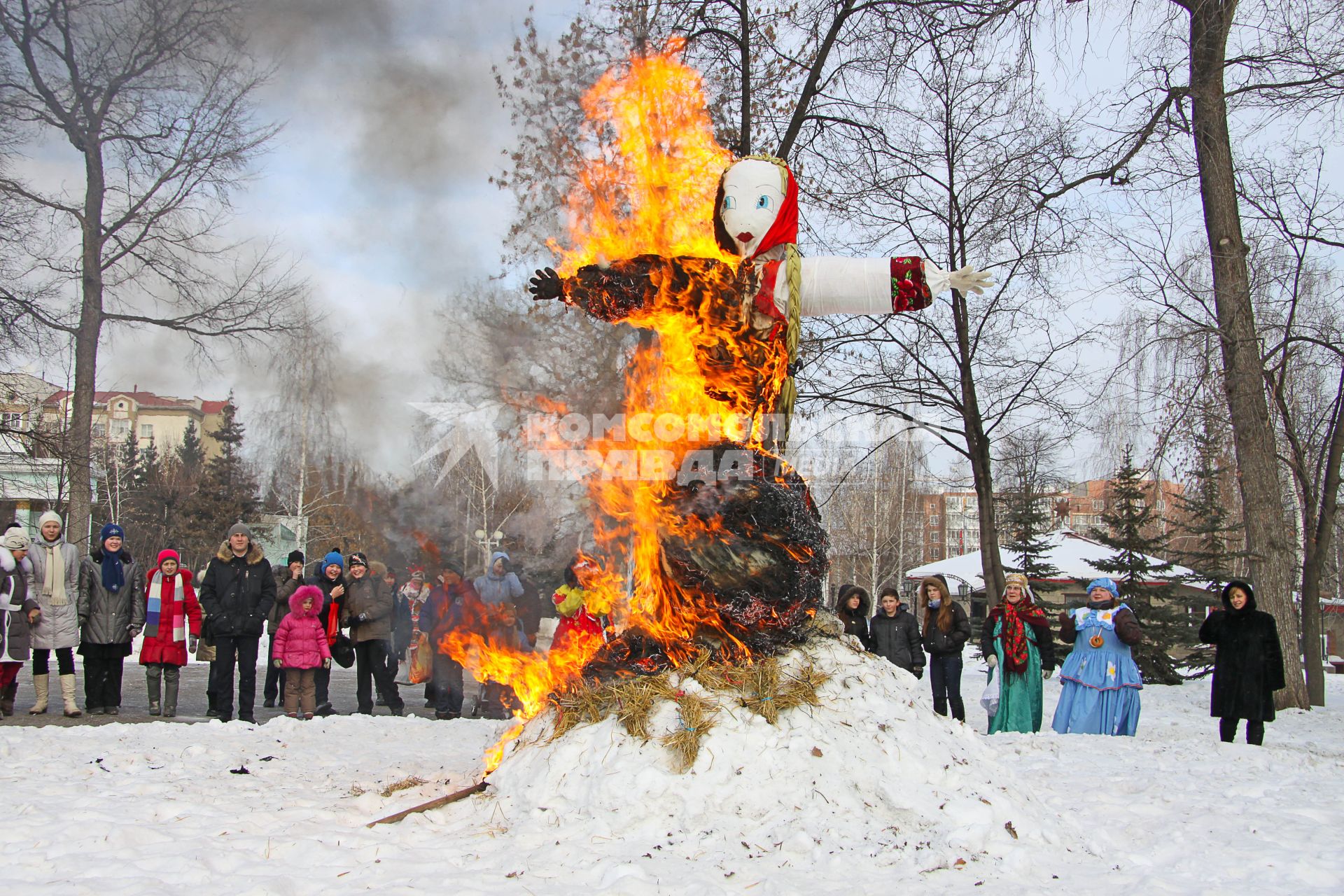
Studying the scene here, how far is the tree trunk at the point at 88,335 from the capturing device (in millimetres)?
13711

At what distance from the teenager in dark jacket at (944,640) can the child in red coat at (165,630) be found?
7485 millimetres

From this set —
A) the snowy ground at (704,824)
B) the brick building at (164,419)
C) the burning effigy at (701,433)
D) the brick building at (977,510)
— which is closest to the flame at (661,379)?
the burning effigy at (701,433)

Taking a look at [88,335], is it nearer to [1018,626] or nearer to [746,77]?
[746,77]

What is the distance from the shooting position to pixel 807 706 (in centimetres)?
475

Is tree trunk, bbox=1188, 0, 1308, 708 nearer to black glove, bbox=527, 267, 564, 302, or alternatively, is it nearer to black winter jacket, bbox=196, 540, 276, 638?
black glove, bbox=527, 267, 564, 302

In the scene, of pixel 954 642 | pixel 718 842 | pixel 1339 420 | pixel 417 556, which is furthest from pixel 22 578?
pixel 1339 420

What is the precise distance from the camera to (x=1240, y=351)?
436 inches

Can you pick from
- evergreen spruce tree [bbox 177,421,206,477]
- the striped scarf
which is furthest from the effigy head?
evergreen spruce tree [bbox 177,421,206,477]

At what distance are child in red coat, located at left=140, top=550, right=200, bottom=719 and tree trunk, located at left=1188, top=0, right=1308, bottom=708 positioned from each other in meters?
12.1

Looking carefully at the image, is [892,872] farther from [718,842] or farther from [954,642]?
[954,642]

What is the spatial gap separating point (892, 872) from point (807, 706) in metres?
0.94

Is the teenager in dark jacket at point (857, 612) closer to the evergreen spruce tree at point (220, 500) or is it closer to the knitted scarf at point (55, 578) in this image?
the knitted scarf at point (55, 578)

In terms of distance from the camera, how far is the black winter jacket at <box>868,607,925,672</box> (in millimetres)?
9375

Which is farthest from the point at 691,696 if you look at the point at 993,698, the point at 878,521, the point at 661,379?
the point at 878,521
